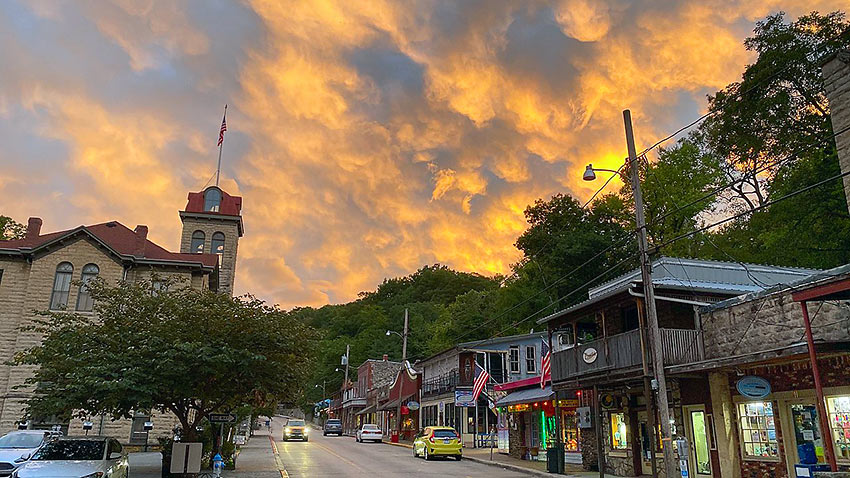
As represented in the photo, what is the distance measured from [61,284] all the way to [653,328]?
32.8 meters

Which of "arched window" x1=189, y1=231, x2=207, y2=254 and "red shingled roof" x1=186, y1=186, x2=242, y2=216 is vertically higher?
"red shingled roof" x1=186, y1=186, x2=242, y2=216

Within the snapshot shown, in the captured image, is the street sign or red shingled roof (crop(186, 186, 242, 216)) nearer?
the street sign

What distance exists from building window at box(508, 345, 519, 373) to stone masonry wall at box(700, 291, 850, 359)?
2193 cm

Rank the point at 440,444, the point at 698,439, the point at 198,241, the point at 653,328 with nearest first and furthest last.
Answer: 1. the point at 653,328
2. the point at 698,439
3. the point at 440,444
4. the point at 198,241

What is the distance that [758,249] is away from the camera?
41000 millimetres

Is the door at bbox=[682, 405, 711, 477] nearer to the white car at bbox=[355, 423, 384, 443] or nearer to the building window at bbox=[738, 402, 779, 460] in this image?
the building window at bbox=[738, 402, 779, 460]

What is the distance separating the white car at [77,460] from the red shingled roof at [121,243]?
23087mm

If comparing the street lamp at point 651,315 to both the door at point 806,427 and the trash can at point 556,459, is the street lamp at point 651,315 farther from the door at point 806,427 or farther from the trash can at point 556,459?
the trash can at point 556,459

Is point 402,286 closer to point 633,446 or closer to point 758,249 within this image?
point 758,249

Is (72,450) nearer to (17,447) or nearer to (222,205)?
(17,447)

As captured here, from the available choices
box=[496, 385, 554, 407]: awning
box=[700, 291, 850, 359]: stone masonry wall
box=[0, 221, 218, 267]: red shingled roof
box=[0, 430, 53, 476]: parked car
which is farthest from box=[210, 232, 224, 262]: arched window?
box=[700, 291, 850, 359]: stone masonry wall

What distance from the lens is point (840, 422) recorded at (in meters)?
14.5

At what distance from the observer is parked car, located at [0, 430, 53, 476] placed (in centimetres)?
1747

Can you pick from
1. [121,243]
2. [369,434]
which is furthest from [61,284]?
[369,434]
